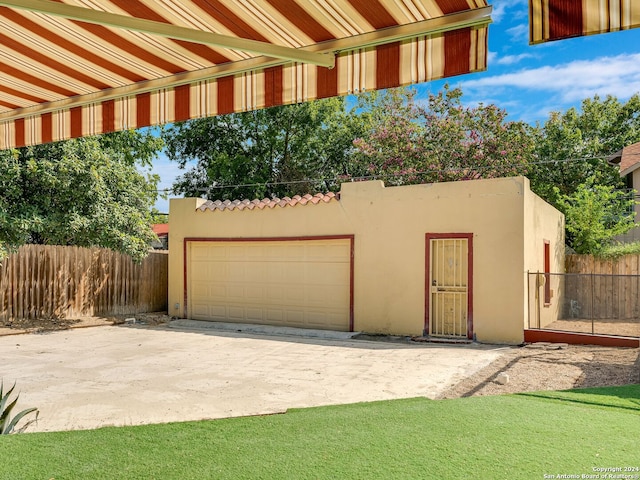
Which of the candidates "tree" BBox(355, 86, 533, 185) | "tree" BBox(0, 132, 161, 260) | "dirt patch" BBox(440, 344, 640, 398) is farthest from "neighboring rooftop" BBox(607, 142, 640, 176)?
"tree" BBox(0, 132, 161, 260)

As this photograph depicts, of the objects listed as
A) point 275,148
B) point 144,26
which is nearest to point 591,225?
point 144,26

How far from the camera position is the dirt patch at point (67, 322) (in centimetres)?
1227

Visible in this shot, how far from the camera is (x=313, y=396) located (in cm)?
627

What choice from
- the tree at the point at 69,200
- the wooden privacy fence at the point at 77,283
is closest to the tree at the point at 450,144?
the wooden privacy fence at the point at 77,283

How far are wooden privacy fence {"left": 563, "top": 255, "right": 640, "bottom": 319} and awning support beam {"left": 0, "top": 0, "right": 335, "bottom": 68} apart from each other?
44.6 feet

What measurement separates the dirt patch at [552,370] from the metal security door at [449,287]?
154cm

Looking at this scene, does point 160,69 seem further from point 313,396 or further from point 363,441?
point 313,396

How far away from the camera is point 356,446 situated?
3799 mm

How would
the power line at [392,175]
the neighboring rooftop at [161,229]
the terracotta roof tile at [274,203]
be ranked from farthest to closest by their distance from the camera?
Answer: the neighboring rooftop at [161,229]
the power line at [392,175]
the terracotta roof tile at [274,203]

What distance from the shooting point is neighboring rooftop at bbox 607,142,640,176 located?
19.4 metres

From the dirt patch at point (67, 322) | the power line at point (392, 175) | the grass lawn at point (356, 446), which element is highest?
the power line at point (392, 175)

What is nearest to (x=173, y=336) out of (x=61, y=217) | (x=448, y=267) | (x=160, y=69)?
(x=61, y=217)

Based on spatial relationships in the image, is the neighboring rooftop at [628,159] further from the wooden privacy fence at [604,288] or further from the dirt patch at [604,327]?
the dirt patch at [604,327]

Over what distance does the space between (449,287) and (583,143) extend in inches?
684
